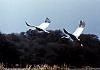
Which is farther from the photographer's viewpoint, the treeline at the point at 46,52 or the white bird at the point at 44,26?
the white bird at the point at 44,26

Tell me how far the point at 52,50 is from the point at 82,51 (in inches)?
178

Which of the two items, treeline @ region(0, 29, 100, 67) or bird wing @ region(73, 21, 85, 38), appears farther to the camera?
bird wing @ region(73, 21, 85, 38)

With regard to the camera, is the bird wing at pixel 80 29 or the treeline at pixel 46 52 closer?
the treeline at pixel 46 52

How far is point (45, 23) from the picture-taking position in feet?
172

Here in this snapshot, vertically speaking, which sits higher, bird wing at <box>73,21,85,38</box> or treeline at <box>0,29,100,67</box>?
bird wing at <box>73,21,85,38</box>

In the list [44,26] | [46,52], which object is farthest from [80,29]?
[46,52]

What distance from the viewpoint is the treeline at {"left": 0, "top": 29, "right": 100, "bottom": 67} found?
41.8 m

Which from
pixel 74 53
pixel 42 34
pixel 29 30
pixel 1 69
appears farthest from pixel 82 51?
pixel 1 69

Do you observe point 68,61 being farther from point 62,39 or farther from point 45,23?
point 45,23

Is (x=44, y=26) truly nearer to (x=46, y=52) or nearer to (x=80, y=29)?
(x=80, y=29)

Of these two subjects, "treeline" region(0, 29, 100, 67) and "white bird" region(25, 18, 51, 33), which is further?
"white bird" region(25, 18, 51, 33)

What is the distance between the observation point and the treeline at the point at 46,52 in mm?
41812

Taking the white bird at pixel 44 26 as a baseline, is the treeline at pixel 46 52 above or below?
below

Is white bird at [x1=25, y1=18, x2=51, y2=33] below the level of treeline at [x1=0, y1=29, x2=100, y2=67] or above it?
above
